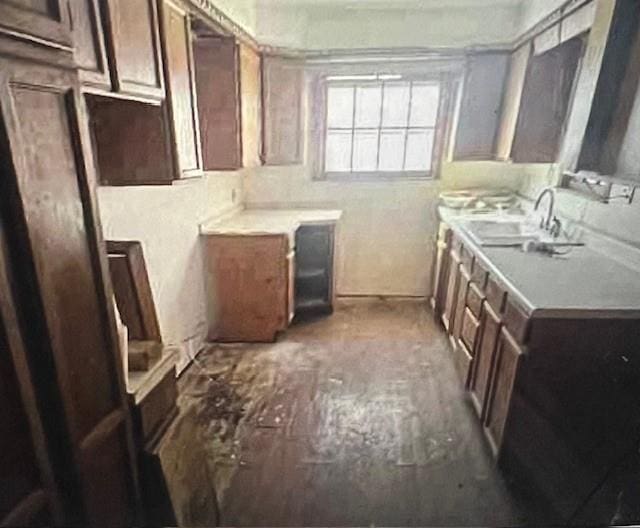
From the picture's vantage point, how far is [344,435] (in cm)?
219

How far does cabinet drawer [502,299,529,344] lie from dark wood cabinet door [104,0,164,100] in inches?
65.9

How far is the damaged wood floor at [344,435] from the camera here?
1.76 metres

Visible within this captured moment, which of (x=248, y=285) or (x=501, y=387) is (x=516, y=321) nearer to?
(x=501, y=387)

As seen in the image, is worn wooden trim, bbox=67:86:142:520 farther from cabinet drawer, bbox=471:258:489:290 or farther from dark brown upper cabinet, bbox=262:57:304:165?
dark brown upper cabinet, bbox=262:57:304:165

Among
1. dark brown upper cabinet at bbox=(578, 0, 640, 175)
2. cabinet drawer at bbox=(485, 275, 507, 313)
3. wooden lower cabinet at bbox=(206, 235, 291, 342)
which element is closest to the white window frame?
wooden lower cabinet at bbox=(206, 235, 291, 342)

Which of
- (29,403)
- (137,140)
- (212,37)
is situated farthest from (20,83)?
(212,37)

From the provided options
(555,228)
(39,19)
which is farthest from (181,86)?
(555,228)

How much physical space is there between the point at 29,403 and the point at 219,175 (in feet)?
8.95

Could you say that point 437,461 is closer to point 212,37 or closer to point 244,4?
point 212,37

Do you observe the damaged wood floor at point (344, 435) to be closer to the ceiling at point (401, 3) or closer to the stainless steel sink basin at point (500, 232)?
the stainless steel sink basin at point (500, 232)

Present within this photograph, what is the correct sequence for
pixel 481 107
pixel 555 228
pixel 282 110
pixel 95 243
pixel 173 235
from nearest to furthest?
pixel 95 243
pixel 173 235
pixel 555 228
pixel 481 107
pixel 282 110

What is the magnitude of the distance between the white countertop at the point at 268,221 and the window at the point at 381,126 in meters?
0.54

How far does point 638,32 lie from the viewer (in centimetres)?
146

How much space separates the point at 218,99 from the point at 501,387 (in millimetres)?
2357
